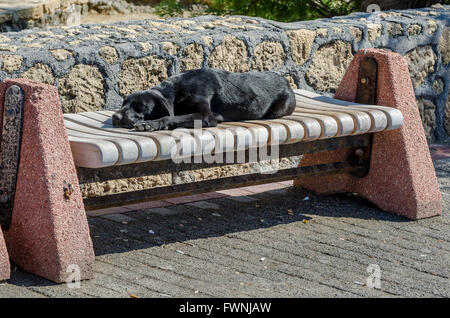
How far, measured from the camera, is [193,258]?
327 centimetres

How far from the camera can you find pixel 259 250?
340cm

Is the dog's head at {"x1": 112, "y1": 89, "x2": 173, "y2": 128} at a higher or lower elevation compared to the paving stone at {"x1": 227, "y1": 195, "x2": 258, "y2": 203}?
higher

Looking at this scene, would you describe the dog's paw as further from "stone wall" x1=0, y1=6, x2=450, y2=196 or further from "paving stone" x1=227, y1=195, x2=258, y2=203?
"paving stone" x1=227, y1=195, x2=258, y2=203

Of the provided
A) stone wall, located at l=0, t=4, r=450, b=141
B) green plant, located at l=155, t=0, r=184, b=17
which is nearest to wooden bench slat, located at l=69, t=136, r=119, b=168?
stone wall, located at l=0, t=4, r=450, b=141

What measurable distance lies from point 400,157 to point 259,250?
3.24ft

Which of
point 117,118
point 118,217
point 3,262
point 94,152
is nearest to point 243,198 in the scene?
point 118,217

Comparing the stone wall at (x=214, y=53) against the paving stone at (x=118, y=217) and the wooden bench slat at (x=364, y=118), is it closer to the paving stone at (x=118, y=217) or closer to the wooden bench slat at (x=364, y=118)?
the paving stone at (x=118, y=217)

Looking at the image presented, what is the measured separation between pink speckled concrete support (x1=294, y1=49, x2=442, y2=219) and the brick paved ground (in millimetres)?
89

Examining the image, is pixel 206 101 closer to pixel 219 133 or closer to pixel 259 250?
pixel 219 133

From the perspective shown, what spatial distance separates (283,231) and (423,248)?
65cm

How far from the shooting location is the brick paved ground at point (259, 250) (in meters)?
2.93

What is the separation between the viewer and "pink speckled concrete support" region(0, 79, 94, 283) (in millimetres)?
2842
